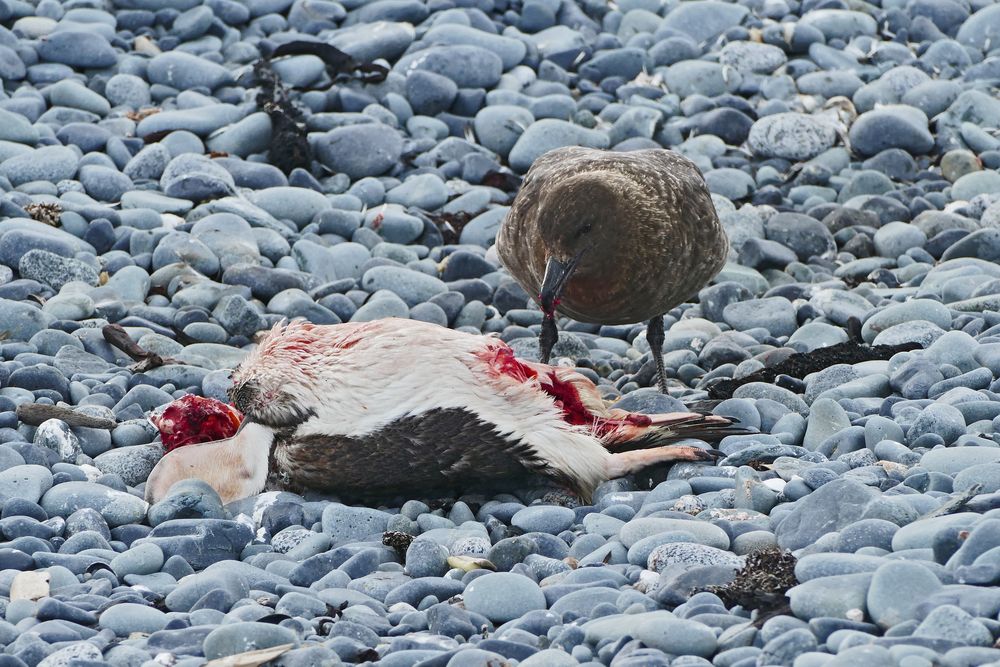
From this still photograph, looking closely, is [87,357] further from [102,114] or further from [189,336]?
[102,114]

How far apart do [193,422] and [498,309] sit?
9.60 ft

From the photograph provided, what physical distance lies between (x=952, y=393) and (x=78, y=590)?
11.5 ft

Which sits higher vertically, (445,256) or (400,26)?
(400,26)

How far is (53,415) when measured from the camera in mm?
5570

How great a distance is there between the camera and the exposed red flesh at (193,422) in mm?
5465

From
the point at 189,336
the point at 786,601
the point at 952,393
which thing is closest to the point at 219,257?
the point at 189,336

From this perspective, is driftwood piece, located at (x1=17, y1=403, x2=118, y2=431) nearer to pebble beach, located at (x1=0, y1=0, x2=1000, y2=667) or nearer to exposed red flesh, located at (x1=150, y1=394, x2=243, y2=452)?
pebble beach, located at (x1=0, y1=0, x2=1000, y2=667)

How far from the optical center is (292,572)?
439cm

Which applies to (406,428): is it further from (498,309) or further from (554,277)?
(498,309)

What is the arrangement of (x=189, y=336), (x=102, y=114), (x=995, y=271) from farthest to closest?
(x=102, y=114), (x=995, y=271), (x=189, y=336)

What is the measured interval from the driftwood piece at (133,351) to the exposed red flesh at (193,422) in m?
0.89

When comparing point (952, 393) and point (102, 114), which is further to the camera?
point (102, 114)

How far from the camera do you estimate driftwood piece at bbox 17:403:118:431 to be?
5.56 metres

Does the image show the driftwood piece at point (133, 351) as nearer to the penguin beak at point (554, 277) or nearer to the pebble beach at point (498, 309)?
the pebble beach at point (498, 309)
